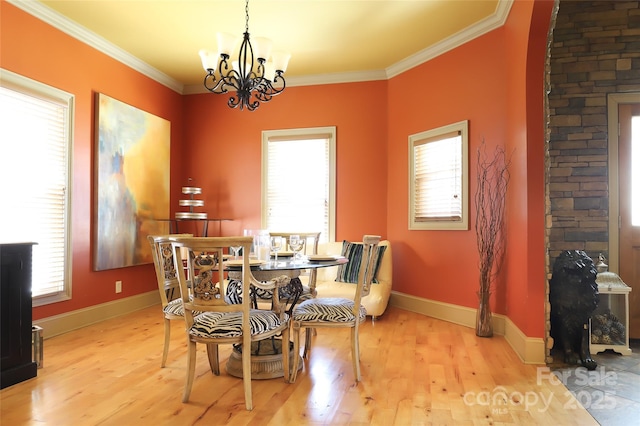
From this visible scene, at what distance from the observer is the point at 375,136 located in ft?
17.0

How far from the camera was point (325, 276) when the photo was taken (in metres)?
4.86

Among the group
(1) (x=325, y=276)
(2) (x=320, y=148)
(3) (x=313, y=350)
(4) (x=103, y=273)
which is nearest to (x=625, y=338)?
(3) (x=313, y=350)

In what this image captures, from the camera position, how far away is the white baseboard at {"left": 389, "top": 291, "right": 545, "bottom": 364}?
301 centimetres

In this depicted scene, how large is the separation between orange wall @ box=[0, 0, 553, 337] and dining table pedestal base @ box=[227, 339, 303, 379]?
1.87 meters

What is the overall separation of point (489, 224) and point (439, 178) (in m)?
0.83

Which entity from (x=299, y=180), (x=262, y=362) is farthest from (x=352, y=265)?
(x=262, y=362)

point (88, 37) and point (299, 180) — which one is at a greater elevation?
point (88, 37)

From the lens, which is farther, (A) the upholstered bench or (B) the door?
(A) the upholstered bench

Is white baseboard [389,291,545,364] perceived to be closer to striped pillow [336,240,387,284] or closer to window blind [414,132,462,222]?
striped pillow [336,240,387,284]

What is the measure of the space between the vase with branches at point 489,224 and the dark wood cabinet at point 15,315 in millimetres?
3601

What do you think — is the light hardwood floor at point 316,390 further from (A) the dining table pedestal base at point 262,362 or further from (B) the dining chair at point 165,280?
(B) the dining chair at point 165,280

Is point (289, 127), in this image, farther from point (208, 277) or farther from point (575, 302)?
point (575, 302)

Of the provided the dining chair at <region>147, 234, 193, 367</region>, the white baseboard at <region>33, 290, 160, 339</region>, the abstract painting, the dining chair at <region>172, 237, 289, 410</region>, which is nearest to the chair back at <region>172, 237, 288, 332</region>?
the dining chair at <region>172, 237, 289, 410</region>

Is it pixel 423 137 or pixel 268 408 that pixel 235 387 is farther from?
pixel 423 137
